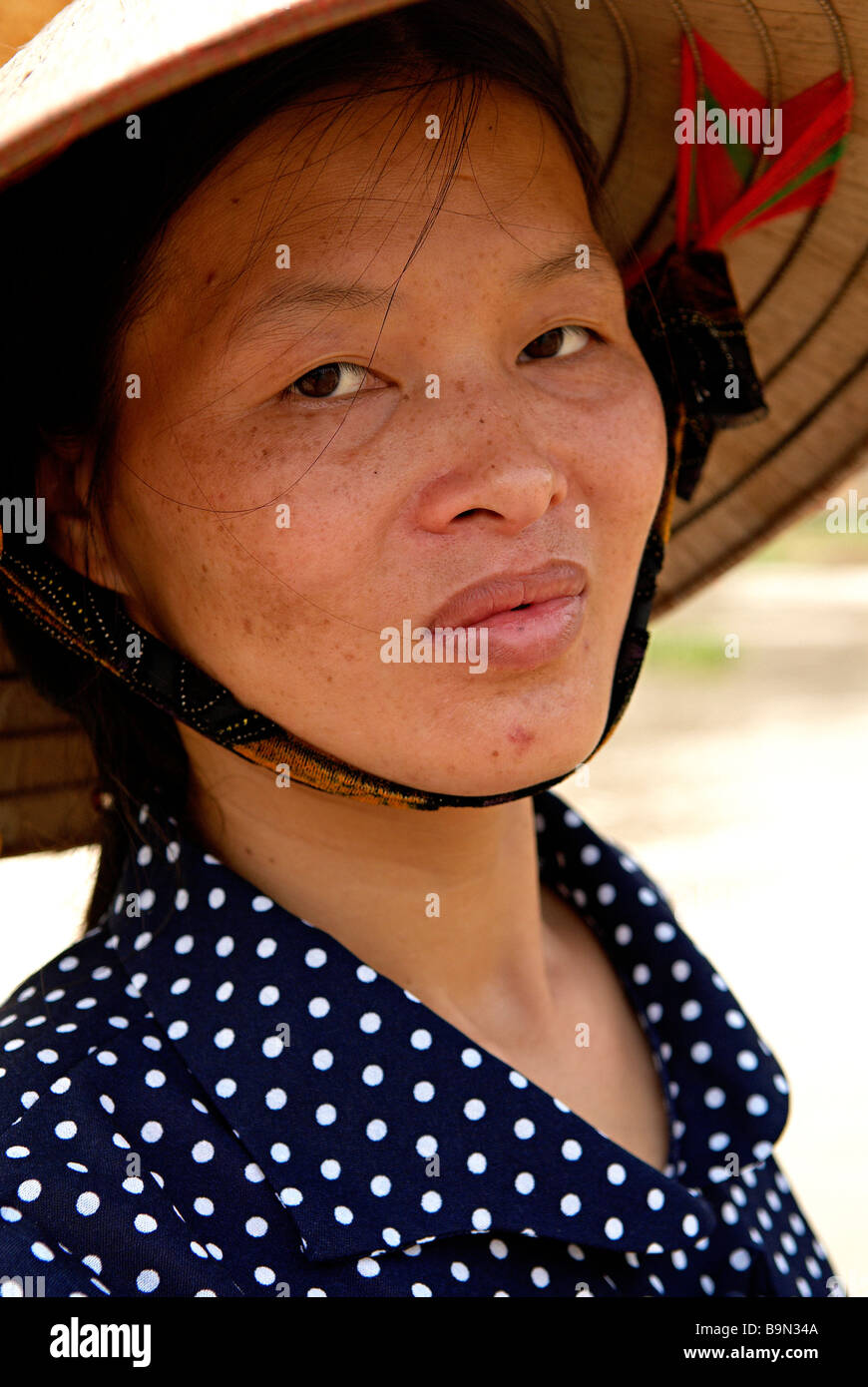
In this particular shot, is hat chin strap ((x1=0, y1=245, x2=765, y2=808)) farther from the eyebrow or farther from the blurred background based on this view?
the blurred background

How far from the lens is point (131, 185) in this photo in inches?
48.0

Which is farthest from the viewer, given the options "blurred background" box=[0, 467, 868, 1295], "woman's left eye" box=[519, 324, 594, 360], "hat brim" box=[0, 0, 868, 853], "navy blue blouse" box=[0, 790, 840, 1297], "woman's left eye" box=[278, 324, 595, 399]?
"blurred background" box=[0, 467, 868, 1295]

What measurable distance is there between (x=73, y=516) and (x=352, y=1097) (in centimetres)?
62

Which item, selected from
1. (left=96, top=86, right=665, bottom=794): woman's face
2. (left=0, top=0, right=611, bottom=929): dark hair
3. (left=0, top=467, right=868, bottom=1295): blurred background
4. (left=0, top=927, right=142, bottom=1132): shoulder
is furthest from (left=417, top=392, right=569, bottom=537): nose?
(left=0, top=467, right=868, bottom=1295): blurred background

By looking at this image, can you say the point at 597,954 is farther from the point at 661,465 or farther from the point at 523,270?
the point at 523,270

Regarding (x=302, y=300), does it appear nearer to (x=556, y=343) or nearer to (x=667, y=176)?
(x=556, y=343)

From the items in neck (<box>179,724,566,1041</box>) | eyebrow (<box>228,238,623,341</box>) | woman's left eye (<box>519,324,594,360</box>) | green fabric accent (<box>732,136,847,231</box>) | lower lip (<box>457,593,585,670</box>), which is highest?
green fabric accent (<box>732,136,847,231</box>)

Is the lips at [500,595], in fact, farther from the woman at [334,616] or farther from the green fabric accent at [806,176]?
the green fabric accent at [806,176]

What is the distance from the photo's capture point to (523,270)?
125cm

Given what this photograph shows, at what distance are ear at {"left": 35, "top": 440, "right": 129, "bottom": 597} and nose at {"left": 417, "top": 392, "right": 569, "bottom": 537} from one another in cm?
34

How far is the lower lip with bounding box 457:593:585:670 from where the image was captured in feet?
4.00

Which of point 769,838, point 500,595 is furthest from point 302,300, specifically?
point 769,838

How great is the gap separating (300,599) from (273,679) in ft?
0.31
